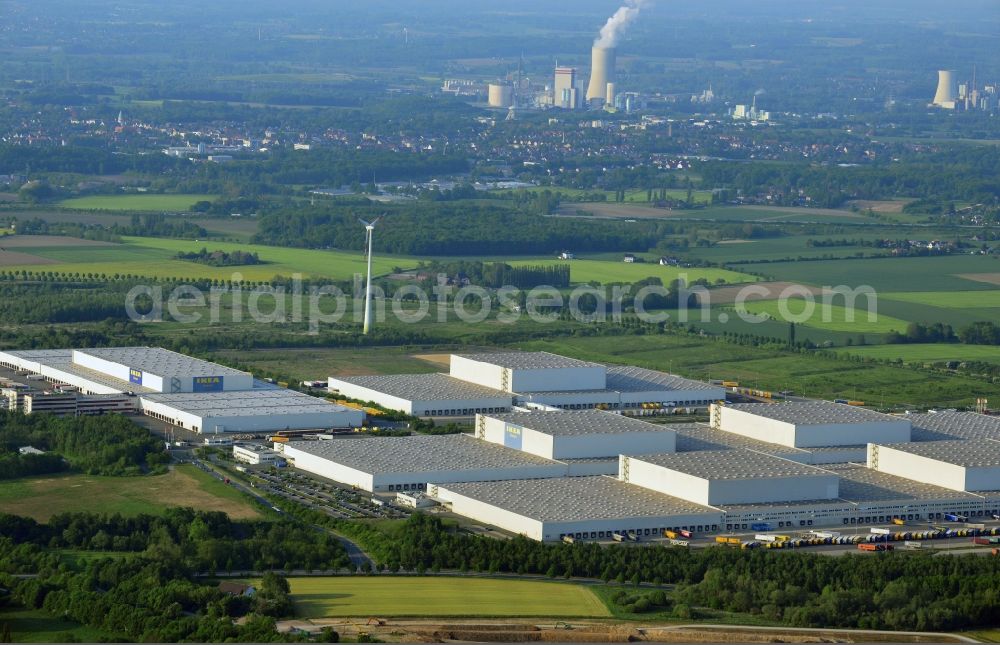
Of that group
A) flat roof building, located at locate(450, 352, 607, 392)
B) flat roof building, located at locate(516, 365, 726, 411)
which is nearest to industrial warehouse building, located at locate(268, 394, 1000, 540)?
flat roof building, located at locate(516, 365, 726, 411)

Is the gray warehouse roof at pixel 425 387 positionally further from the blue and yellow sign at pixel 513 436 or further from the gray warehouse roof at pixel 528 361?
the blue and yellow sign at pixel 513 436

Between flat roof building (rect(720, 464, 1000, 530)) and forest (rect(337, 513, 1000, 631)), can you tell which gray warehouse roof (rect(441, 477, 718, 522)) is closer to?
flat roof building (rect(720, 464, 1000, 530))

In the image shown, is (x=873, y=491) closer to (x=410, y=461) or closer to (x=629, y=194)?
(x=410, y=461)

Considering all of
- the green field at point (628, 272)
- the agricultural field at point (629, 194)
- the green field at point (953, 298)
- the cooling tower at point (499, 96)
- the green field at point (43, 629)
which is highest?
the green field at point (43, 629)

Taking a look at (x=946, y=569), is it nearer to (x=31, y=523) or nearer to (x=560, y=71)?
(x=31, y=523)

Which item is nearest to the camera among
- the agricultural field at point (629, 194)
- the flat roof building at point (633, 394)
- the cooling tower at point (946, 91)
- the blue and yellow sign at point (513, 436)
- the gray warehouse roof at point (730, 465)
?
the gray warehouse roof at point (730, 465)

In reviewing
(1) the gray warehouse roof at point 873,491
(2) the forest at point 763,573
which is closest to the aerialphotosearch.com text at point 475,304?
(1) the gray warehouse roof at point 873,491

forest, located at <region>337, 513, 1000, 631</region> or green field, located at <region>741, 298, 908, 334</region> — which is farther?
green field, located at <region>741, 298, 908, 334</region>
